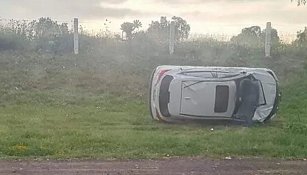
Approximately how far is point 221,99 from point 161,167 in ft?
15.3

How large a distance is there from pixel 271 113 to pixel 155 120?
95.6 inches

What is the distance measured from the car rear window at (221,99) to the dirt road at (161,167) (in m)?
3.80

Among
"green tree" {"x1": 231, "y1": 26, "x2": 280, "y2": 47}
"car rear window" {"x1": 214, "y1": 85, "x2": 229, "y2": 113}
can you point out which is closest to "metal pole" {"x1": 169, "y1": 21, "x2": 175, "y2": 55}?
"green tree" {"x1": 231, "y1": 26, "x2": 280, "y2": 47}

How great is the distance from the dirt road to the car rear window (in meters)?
3.80

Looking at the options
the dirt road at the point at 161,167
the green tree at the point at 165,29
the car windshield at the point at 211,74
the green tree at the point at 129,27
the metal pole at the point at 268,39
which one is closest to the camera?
the dirt road at the point at 161,167

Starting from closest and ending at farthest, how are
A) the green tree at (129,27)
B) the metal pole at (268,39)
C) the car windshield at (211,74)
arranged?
the car windshield at (211,74) → the metal pole at (268,39) → the green tree at (129,27)

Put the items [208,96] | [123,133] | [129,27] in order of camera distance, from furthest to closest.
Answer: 1. [129,27]
2. [208,96]
3. [123,133]

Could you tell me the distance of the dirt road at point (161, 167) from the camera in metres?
8.59

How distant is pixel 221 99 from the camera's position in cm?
1331

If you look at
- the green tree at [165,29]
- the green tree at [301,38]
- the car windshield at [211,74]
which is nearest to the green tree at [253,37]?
the green tree at [301,38]

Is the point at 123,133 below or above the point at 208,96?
below

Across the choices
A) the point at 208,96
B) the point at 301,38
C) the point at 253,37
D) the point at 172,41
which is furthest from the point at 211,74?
the point at 253,37

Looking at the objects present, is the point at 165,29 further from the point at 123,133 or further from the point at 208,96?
the point at 123,133

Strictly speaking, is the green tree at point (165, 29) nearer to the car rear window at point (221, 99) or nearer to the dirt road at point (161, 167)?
the car rear window at point (221, 99)
